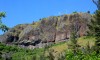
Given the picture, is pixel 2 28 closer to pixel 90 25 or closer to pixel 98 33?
pixel 98 33

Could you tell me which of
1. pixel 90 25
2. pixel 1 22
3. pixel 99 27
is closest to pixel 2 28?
pixel 1 22

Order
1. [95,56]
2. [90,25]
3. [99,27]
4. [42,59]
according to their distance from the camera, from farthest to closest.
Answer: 1. [42,59]
2. [90,25]
3. [99,27]
4. [95,56]

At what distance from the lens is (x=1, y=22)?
63.5ft

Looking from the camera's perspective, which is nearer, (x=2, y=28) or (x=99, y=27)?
(x=2, y=28)

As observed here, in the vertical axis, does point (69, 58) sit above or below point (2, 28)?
below

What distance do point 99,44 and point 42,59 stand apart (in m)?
133

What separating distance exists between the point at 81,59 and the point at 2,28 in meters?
5.14

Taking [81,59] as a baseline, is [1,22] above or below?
above

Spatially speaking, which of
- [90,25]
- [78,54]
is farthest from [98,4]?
[78,54]

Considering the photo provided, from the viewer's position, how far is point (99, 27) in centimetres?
3925

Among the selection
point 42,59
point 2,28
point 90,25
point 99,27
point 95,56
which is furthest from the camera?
point 42,59

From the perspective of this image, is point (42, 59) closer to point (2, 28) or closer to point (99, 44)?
point (99, 44)

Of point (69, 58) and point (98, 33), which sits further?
point (98, 33)

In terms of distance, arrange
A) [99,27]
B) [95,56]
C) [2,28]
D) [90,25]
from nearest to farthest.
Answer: [2,28]
[95,56]
[99,27]
[90,25]
